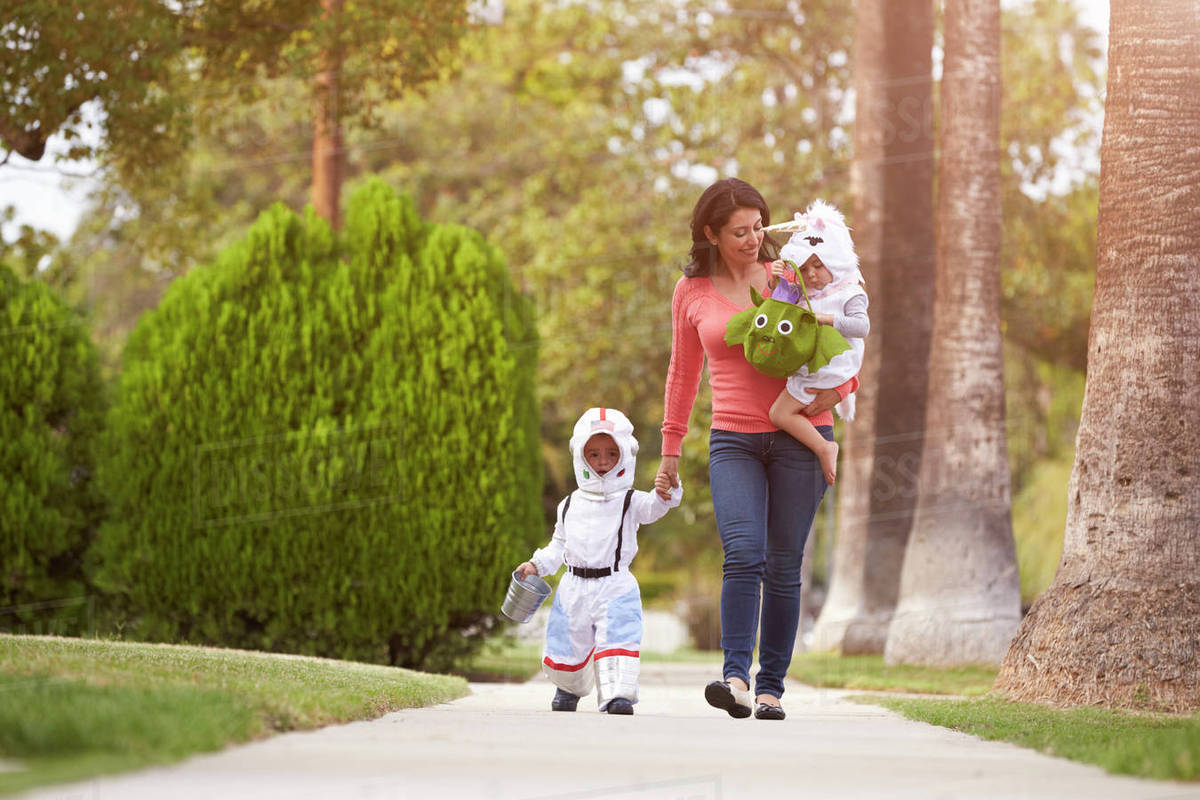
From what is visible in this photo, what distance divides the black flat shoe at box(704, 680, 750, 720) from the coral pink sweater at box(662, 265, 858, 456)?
1.07 metres

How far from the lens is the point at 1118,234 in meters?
7.71

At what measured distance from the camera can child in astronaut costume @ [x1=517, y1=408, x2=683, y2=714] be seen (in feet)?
21.4

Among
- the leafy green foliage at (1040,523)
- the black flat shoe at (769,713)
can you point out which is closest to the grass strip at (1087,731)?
the black flat shoe at (769,713)

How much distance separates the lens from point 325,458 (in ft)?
34.9

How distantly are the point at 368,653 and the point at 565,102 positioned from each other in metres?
16.2

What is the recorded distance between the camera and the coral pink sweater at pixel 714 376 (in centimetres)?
622

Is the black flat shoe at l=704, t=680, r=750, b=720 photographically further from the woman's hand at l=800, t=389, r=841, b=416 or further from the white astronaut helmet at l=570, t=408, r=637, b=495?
the woman's hand at l=800, t=389, r=841, b=416

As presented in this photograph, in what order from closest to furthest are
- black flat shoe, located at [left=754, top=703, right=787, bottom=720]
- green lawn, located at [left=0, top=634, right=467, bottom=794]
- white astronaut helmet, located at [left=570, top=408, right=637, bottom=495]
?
green lawn, located at [left=0, top=634, right=467, bottom=794]
black flat shoe, located at [left=754, top=703, right=787, bottom=720]
white astronaut helmet, located at [left=570, top=408, right=637, bottom=495]

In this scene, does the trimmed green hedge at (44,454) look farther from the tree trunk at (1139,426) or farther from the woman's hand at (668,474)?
the tree trunk at (1139,426)

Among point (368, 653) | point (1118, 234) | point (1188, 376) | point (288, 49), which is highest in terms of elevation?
point (288, 49)

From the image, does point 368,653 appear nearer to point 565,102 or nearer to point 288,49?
point 288,49

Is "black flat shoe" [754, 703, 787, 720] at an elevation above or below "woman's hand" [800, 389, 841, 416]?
below

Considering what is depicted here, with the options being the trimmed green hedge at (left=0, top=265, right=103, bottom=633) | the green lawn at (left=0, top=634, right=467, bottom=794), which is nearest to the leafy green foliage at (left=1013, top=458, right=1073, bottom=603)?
the trimmed green hedge at (left=0, top=265, right=103, bottom=633)

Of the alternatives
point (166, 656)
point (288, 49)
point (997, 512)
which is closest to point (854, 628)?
point (997, 512)
